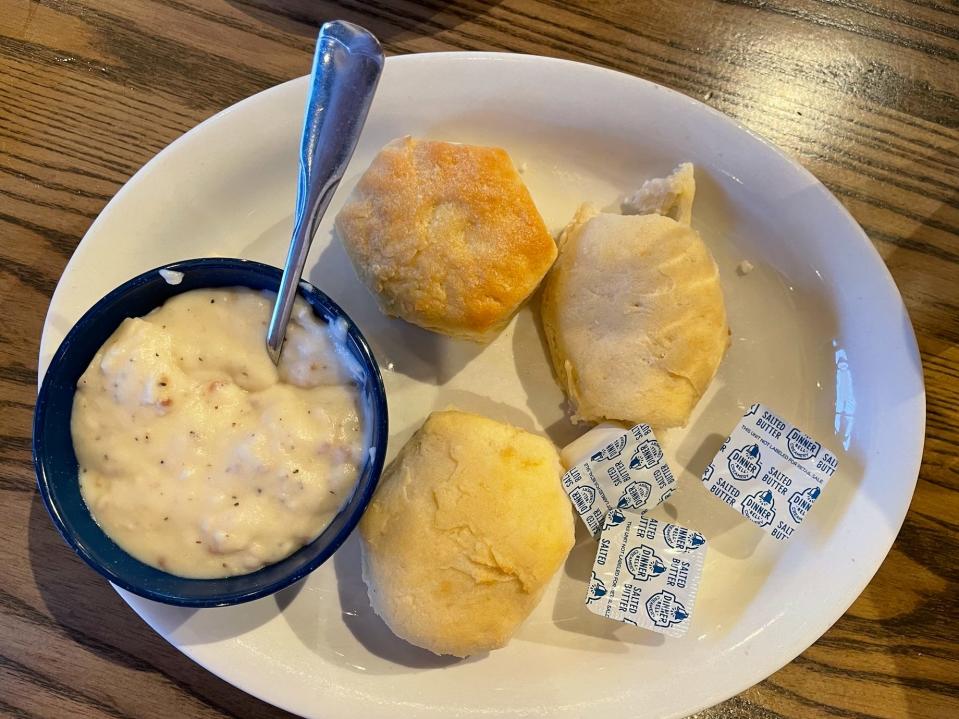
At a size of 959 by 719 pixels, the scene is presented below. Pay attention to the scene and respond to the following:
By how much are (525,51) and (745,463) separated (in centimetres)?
106

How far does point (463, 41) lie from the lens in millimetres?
1598

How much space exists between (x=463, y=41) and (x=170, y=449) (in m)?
1.11

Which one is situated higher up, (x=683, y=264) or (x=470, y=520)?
(x=683, y=264)

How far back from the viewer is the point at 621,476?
1367 millimetres

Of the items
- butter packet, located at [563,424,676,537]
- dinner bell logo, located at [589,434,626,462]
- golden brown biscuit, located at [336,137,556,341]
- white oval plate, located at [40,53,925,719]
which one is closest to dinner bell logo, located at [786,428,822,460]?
white oval plate, located at [40,53,925,719]

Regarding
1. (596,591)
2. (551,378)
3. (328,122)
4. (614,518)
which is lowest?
(596,591)

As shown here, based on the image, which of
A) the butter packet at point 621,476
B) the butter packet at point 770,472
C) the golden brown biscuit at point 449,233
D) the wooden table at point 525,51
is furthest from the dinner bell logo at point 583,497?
the wooden table at point 525,51

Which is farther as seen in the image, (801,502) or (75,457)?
(801,502)

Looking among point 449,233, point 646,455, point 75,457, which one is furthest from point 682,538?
point 75,457

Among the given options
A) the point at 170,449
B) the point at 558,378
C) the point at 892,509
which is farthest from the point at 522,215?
the point at 892,509

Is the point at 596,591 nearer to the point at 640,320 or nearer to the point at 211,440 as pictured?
the point at 640,320

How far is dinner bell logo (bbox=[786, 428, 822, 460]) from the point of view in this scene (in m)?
1.41

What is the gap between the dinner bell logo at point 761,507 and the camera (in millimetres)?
1406

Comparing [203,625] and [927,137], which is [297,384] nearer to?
[203,625]
